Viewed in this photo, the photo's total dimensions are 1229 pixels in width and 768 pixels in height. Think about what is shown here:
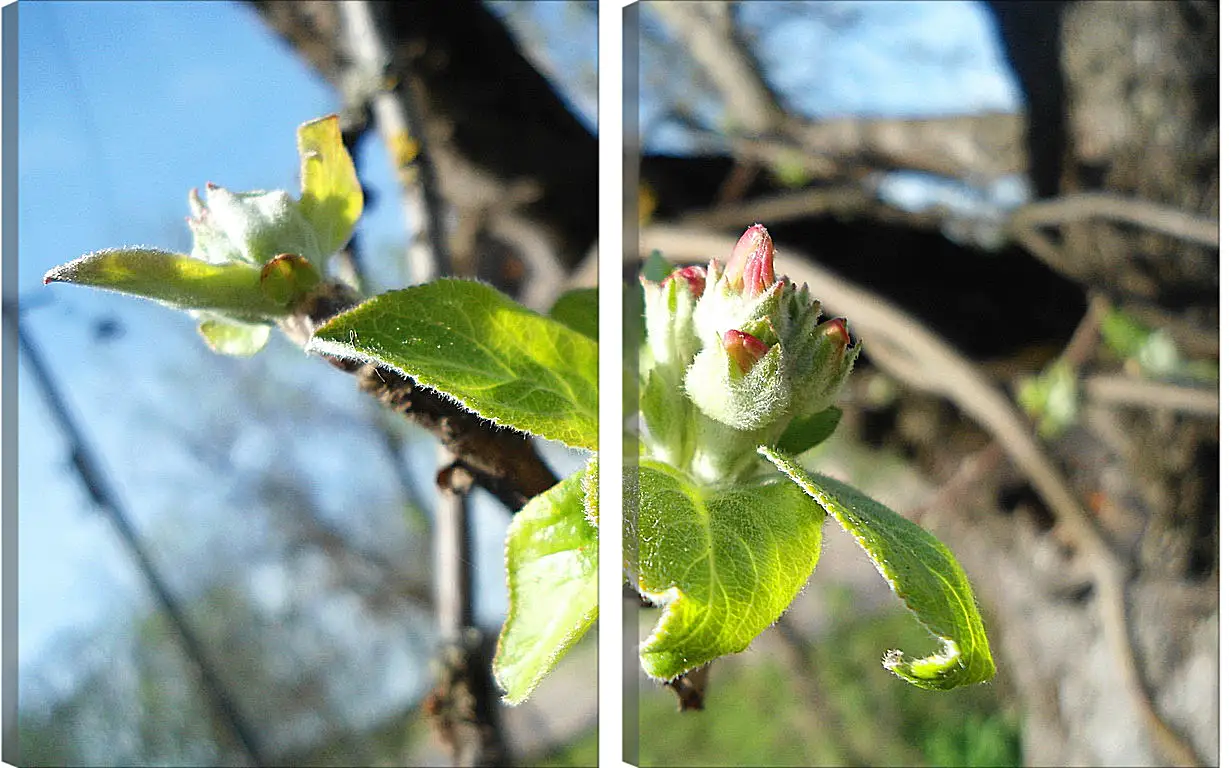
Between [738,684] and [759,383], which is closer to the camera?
[759,383]

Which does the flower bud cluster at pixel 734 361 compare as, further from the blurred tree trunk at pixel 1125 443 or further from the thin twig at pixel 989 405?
the blurred tree trunk at pixel 1125 443

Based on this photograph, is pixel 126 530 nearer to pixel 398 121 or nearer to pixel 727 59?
pixel 398 121

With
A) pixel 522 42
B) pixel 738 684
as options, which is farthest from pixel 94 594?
pixel 738 684

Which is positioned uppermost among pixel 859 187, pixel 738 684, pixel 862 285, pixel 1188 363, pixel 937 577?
pixel 937 577

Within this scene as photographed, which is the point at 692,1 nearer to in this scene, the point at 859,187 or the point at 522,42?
the point at 859,187

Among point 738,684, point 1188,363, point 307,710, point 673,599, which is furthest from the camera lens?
point 738,684

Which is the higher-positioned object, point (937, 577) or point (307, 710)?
point (937, 577)

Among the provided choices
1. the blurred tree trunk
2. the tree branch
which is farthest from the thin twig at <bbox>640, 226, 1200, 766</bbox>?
the tree branch
